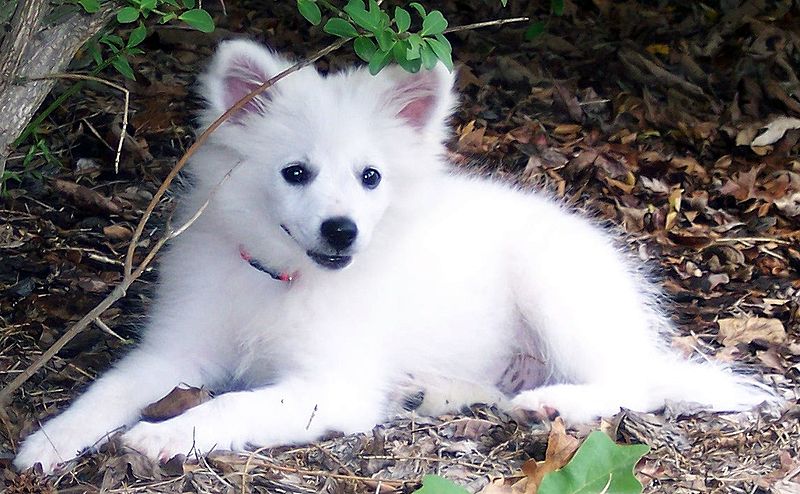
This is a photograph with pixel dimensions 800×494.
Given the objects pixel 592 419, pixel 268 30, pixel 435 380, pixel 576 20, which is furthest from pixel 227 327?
pixel 576 20

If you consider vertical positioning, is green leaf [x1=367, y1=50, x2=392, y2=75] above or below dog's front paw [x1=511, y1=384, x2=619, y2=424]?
above

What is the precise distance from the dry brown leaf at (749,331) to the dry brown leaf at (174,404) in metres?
2.13

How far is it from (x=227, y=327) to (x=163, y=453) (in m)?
0.70

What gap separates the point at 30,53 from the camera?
2711 millimetres

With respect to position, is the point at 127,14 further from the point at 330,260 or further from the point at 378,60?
the point at 330,260

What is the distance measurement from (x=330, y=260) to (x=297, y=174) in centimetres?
30

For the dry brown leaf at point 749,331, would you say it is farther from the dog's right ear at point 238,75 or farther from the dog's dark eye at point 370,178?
the dog's right ear at point 238,75

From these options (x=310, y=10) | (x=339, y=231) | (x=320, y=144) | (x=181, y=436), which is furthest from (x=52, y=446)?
(x=310, y=10)

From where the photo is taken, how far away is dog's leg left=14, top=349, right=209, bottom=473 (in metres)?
2.99

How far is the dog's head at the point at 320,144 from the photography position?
322 centimetres

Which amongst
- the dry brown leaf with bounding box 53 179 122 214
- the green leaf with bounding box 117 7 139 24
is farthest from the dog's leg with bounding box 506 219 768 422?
the dry brown leaf with bounding box 53 179 122 214

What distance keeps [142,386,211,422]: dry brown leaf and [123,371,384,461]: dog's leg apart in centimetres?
20

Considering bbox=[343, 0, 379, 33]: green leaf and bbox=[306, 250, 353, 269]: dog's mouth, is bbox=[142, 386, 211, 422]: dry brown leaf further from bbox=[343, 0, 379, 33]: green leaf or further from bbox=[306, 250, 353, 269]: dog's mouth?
bbox=[343, 0, 379, 33]: green leaf

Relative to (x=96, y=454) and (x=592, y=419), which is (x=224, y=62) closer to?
(x=96, y=454)
